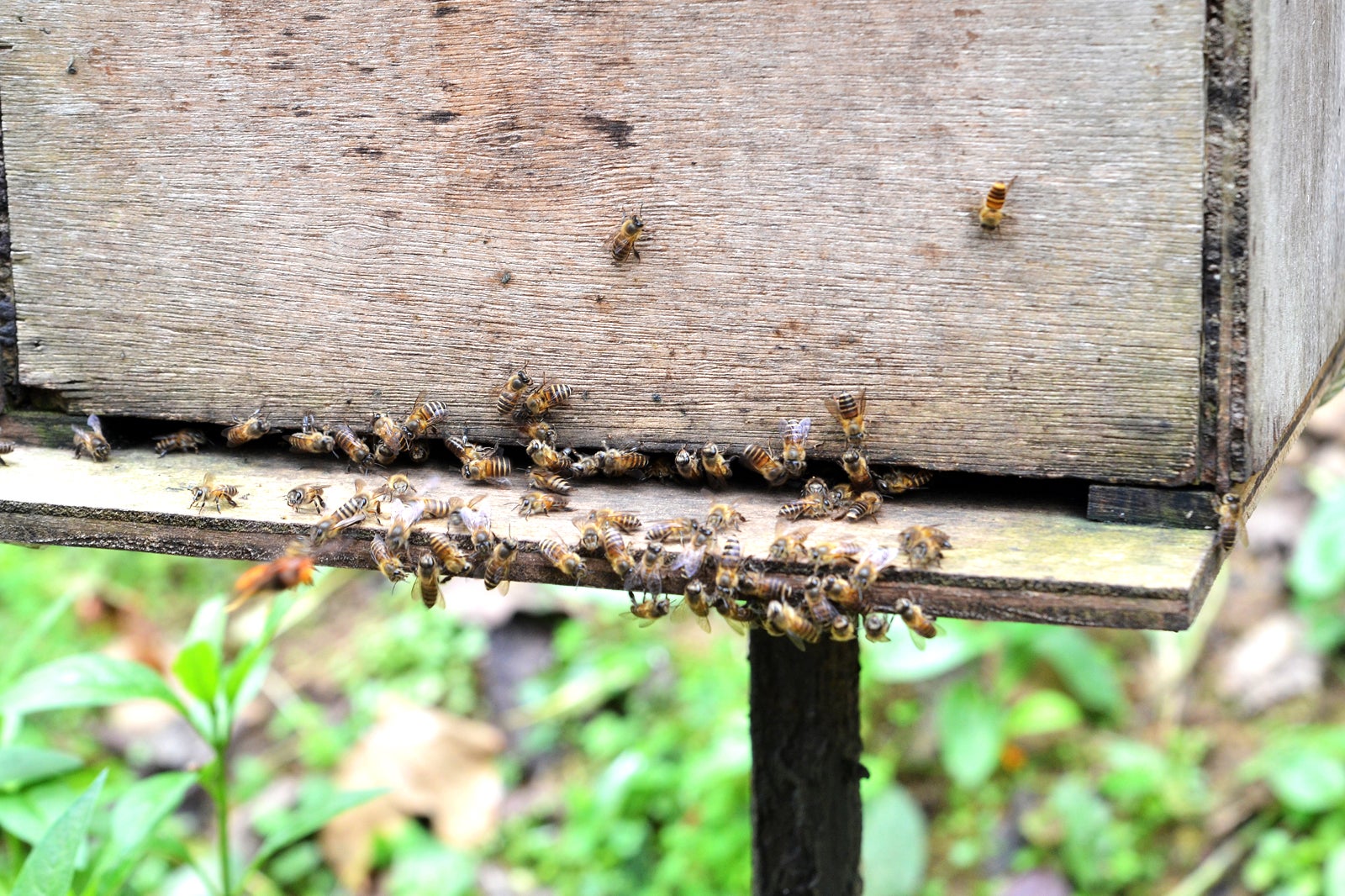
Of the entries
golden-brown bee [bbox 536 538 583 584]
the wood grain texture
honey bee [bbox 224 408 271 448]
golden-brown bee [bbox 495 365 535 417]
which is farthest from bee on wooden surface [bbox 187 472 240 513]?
the wood grain texture

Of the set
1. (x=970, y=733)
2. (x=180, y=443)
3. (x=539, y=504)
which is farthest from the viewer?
(x=970, y=733)

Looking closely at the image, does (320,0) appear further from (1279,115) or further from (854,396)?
(1279,115)

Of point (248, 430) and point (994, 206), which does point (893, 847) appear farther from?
point (994, 206)

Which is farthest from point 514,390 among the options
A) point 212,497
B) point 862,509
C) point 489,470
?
point 862,509

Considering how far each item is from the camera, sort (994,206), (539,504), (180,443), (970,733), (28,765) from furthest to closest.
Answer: (970,733) < (28,765) < (180,443) < (539,504) < (994,206)

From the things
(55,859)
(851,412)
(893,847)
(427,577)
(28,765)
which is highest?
(851,412)

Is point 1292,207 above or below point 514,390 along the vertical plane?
above

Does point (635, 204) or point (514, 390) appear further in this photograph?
point (514, 390)

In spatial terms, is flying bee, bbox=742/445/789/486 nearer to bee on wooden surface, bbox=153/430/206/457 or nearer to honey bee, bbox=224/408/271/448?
honey bee, bbox=224/408/271/448
